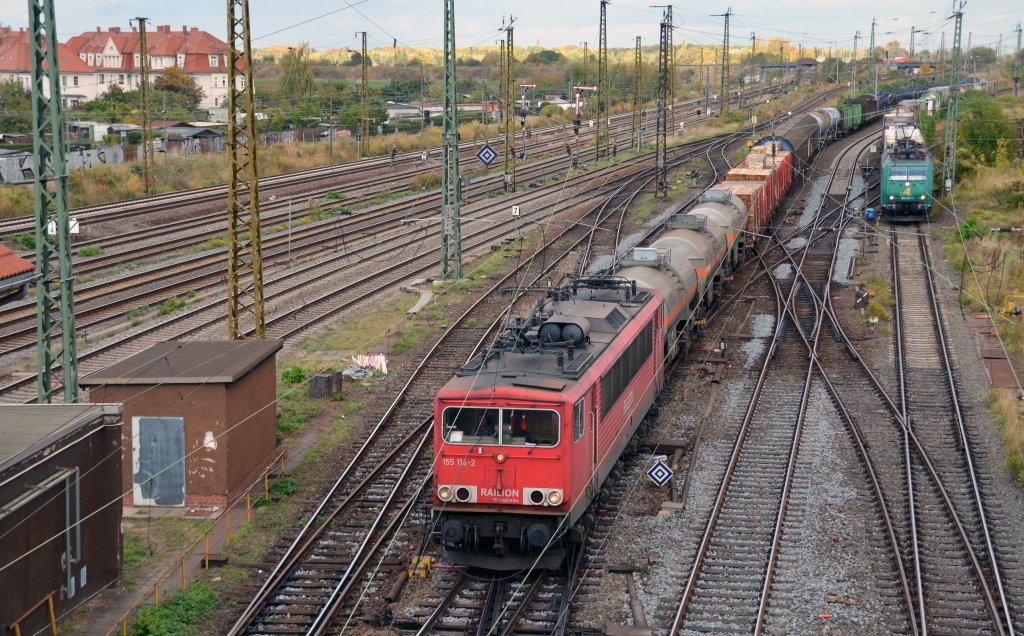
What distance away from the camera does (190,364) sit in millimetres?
18453

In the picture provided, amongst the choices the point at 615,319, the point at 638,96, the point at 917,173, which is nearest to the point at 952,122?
the point at 917,173

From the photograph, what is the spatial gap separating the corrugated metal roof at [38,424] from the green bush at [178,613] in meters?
2.48

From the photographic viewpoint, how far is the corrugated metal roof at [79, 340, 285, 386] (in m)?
17.4

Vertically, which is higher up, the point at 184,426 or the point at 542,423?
the point at 542,423

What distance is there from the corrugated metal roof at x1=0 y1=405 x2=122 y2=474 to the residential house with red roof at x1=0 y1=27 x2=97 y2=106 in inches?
3862

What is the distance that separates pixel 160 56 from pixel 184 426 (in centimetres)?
10979

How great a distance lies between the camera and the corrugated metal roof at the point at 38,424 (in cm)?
1321

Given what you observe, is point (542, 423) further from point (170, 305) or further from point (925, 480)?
point (170, 305)

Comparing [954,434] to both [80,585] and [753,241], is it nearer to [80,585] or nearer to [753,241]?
[80,585]

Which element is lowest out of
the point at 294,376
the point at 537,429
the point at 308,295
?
the point at 294,376

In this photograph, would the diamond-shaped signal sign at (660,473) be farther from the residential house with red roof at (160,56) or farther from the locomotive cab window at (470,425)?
the residential house with red roof at (160,56)

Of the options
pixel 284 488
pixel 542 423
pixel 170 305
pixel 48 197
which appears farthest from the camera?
pixel 170 305

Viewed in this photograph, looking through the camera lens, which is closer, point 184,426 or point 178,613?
point 178,613

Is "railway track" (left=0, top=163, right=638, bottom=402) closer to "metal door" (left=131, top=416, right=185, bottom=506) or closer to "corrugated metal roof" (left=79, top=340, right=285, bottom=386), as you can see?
"corrugated metal roof" (left=79, top=340, right=285, bottom=386)
